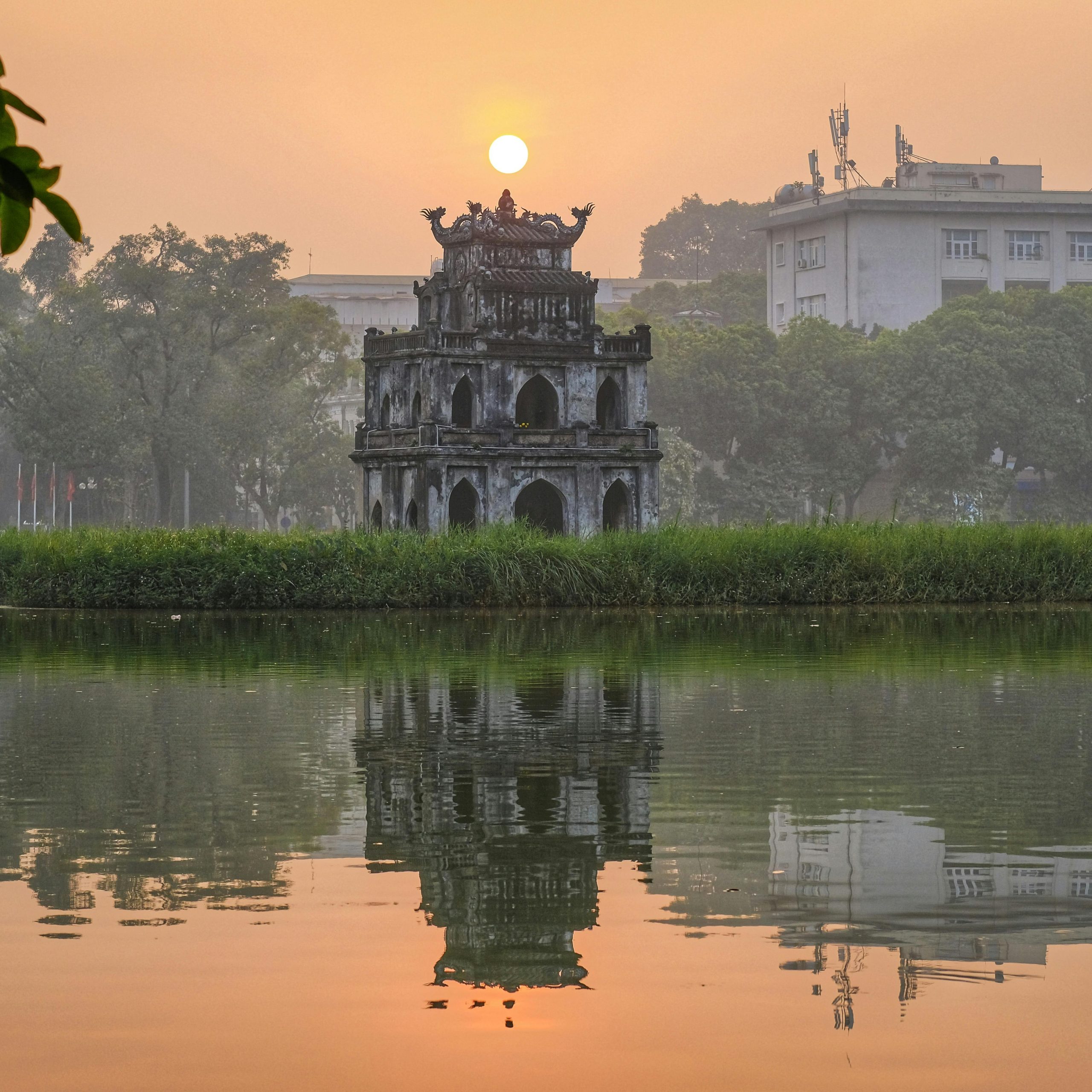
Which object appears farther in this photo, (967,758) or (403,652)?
(403,652)

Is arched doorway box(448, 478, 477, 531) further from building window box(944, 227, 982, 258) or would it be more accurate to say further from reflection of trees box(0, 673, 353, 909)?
building window box(944, 227, 982, 258)

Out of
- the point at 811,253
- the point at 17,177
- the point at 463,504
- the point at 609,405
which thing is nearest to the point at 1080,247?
the point at 811,253

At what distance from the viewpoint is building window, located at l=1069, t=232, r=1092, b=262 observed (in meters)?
105

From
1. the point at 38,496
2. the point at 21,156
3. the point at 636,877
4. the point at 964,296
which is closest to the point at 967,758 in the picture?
the point at 636,877

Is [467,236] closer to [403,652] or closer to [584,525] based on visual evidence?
[584,525]

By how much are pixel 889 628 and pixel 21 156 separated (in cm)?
2533

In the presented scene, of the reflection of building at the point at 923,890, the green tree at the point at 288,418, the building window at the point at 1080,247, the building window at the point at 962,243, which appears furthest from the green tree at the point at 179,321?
the reflection of building at the point at 923,890

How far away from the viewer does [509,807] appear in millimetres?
11047

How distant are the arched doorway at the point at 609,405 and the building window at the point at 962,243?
191 ft

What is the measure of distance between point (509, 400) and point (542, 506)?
108 inches

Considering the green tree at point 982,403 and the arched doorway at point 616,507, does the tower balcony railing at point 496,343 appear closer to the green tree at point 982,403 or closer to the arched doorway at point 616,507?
the arched doorway at point 616,507

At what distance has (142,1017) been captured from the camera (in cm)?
652

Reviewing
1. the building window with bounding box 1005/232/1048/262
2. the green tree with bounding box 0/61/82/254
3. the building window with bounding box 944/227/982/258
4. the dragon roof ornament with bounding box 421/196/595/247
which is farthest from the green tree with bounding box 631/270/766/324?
the green tree with bounding box 0/61/82/254

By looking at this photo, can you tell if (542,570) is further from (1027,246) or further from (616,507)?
(1027,246)
